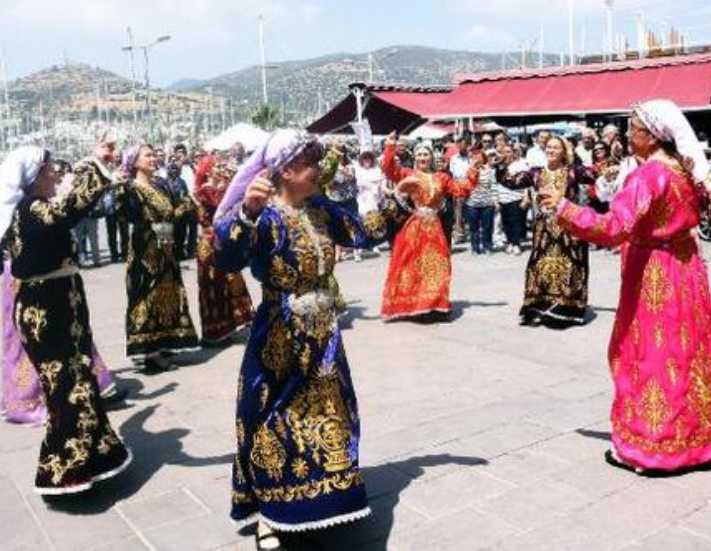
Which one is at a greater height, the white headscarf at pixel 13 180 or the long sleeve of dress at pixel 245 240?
the white headscarf at pixel 13 180

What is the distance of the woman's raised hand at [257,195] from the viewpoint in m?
3.18

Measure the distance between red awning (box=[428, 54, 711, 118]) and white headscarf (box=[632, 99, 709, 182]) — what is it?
11.0 m

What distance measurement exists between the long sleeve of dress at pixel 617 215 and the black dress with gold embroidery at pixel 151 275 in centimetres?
373

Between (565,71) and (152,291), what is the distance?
13686 mm

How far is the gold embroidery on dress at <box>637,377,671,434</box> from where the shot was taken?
13.3ft

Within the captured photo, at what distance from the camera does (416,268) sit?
8.16 metres

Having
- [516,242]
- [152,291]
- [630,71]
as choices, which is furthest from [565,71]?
[152,291]

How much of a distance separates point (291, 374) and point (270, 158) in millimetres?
880

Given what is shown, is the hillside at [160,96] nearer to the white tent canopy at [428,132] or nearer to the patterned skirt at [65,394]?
the white tent canopy at [428,132]

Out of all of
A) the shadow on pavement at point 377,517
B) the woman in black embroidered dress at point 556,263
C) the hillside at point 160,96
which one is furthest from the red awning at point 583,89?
the hillside at point 160,96

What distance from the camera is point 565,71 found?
59.4 feet

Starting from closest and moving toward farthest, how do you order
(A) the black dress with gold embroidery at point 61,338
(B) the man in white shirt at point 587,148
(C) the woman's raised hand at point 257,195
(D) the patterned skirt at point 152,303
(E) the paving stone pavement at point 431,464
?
(C) the woman's raised hand at point 257,195 → (E) the paving stone pavement at point 431,464 → (A) the black dress with gold embroidery at point 61,338 → (D) the patterned skirt at point 152,303 → (B) the man in white shirt at point 587,148

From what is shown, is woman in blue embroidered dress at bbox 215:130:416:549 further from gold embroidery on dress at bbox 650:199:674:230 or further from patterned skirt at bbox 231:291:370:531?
gold embroidery on dress at bbox 650:199:674:230

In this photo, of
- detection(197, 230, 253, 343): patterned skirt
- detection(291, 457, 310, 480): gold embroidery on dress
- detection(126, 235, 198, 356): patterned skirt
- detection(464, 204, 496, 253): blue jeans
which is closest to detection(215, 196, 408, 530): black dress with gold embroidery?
detection(291, 457, 310, 480): gold embroidery on dress
